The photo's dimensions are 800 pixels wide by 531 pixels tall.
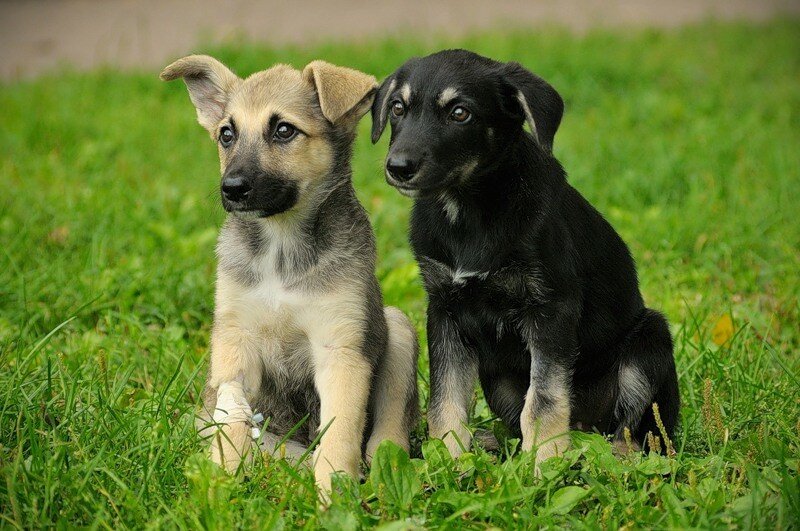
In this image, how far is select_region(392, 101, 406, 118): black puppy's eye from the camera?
4012mm

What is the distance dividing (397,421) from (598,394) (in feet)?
2.99

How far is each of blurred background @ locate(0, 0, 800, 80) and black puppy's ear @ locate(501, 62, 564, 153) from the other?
7.08 metres

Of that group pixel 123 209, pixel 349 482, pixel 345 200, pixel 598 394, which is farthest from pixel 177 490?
pixel 123 209

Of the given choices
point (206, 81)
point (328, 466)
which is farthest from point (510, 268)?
point (206, 81)

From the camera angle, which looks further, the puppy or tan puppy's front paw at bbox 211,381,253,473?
the puppy

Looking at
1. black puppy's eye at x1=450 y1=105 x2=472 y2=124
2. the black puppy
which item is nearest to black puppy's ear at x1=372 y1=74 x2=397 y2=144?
the black puppy

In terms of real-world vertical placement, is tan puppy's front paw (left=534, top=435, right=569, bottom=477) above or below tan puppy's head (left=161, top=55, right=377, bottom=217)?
below

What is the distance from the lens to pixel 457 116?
392 centimetres

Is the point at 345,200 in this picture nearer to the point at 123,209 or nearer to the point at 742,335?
the point at 742,335

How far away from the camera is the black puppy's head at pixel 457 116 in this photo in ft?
12.4

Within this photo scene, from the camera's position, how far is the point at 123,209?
6.89 metres

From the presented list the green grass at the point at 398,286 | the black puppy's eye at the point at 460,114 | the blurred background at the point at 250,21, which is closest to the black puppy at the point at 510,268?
the black puppy's eye at the point at 460,114

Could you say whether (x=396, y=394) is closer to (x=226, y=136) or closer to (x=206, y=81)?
(x=226, y=136)

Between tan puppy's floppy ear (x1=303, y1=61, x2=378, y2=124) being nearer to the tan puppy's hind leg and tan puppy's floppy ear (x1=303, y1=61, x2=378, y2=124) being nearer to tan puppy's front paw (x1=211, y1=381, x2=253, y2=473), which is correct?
the tan puppy's hind leg
